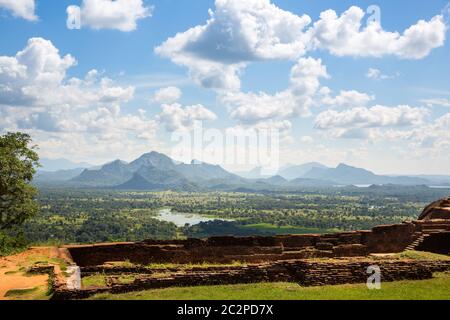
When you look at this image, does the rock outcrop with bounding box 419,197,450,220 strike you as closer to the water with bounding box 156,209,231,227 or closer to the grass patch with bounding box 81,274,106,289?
the grass patch with bounding box 81,274,106,289

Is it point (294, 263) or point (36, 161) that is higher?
point (36, 161)

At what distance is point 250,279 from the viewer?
17.3 metres

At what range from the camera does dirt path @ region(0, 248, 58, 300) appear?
56.5ft

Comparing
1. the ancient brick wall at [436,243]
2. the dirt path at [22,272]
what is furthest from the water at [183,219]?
the ancient brick wall at [436,243]

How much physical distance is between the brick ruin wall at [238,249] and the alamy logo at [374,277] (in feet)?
17.7

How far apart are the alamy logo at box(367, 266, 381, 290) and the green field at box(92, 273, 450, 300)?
28 cm

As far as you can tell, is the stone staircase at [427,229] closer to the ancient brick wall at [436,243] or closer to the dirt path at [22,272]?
the ancient brick wall at [436,243]

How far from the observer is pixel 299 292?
15.5 m

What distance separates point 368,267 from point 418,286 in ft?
6.50

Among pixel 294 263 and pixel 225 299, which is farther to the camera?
pixel 294 263
